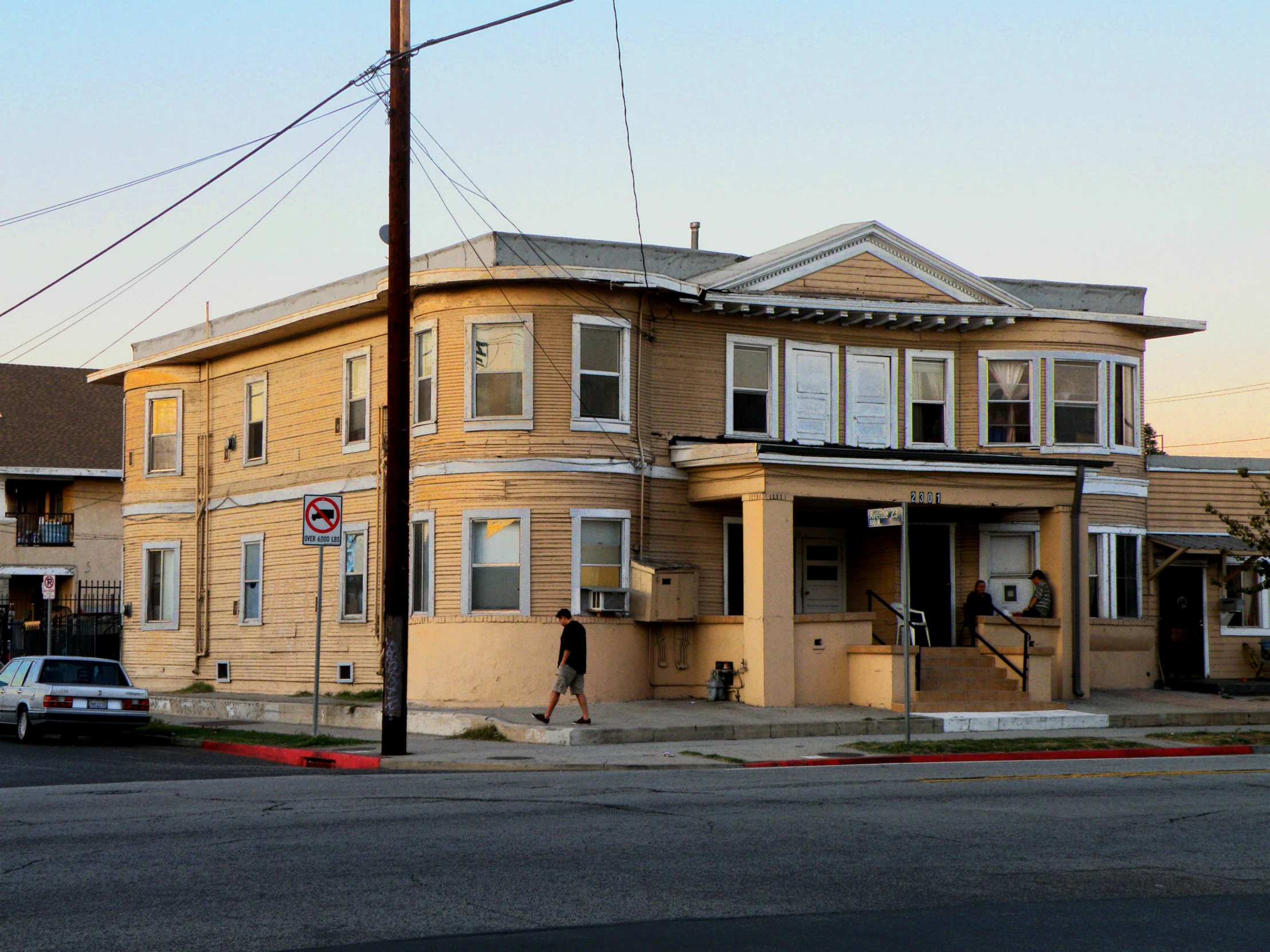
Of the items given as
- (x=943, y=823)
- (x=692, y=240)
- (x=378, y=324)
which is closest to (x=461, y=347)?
(x=378, y=324)

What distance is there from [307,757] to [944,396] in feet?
46.7

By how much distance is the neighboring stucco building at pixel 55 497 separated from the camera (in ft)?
159

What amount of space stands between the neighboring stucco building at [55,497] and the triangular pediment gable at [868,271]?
94.1 ft

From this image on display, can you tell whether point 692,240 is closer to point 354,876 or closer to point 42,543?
point 354,876

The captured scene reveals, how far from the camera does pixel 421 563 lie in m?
25.3

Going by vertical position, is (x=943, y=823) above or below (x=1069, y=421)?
below

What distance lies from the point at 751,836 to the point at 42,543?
43343 mm

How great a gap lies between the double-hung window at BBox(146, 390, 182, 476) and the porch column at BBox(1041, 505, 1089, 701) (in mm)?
18019

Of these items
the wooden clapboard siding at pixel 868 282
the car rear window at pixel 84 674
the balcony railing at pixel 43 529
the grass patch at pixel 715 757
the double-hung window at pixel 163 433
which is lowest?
the grass patch at pixel 715 757

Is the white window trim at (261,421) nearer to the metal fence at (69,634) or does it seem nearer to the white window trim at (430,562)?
the white window trim at (430,562)

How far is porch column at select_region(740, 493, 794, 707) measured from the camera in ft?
76.6

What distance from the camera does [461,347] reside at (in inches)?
978

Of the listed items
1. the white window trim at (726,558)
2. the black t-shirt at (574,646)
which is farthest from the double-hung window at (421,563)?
the white window trim at (726,558)

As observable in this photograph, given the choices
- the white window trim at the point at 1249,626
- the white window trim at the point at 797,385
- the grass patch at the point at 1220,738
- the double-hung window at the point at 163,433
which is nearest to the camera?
→ the grass patch at the point at 1220,738
